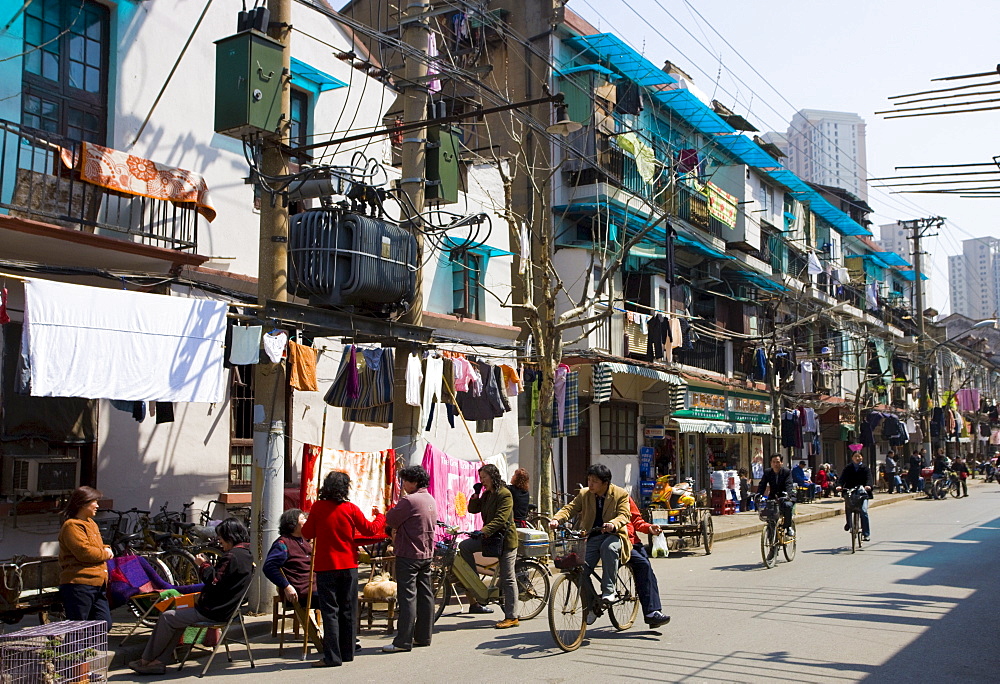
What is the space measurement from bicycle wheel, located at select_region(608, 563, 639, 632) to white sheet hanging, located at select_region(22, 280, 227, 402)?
5009 millimetres

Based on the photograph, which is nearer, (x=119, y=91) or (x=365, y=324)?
(x=365, y=324)

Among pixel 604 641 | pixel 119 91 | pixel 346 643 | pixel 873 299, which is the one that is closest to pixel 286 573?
pixel 346 643

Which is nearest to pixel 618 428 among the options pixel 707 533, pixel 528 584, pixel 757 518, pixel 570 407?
pixel 757 518

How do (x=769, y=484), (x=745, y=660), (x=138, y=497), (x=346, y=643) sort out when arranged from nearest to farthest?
(x=745, y=660)
(x=346, y=643)
(x=138, y=497)
(x=769, y=484)

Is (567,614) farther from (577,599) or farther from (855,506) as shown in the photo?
(855,506)

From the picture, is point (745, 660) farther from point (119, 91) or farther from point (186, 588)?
point (119, 91)

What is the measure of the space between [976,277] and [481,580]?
3761 inches

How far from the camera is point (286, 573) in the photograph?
912 centimetres

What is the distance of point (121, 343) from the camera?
31.9ft

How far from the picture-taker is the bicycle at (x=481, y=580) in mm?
10555

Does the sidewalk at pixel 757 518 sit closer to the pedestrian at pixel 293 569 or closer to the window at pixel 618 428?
the window at pixel 618 428

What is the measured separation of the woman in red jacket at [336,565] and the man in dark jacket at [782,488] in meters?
8.64

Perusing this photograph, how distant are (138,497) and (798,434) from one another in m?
26.5

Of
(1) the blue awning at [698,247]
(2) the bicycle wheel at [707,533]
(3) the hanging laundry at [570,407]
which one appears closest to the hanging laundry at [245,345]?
(3) the hanging laundry at [570,407]
